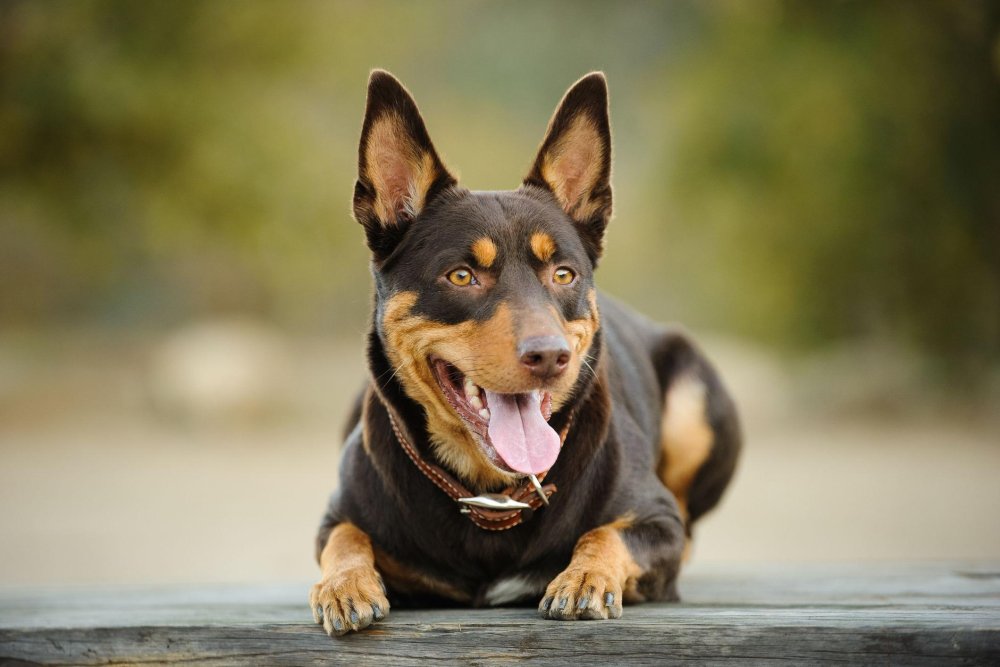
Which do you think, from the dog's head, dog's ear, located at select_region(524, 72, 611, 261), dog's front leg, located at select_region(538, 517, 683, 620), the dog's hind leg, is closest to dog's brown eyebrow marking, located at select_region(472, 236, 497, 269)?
the dog's head

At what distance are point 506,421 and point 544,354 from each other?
0.31 m

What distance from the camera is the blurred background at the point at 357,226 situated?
13820 millimetres

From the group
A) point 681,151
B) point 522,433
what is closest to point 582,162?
point 522,433

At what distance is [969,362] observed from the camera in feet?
54.7

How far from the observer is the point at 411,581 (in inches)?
137

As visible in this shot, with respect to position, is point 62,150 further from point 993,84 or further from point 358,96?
point 993,84

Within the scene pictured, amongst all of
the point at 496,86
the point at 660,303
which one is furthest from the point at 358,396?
the point at 496,86

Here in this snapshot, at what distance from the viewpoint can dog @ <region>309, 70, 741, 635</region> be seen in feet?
10.5

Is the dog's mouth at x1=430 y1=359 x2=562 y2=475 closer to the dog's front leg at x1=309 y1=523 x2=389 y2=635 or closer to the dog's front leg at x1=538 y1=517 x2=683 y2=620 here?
the dog's front leg at x1=538 y1=517 x2=683 y2=620

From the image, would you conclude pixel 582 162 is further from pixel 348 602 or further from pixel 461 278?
pixel 348 602

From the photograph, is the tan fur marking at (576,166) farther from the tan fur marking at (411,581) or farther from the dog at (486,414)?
the tan fur marking at (411,581)

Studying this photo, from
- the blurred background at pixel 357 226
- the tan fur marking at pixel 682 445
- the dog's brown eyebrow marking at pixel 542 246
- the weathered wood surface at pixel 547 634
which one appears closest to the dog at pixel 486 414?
the dog's brown eyebrow marking at pixel 542 246

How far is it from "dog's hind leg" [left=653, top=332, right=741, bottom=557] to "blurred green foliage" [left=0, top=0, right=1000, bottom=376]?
10.9 m

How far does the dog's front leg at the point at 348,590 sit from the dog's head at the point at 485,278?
43 centimetres
